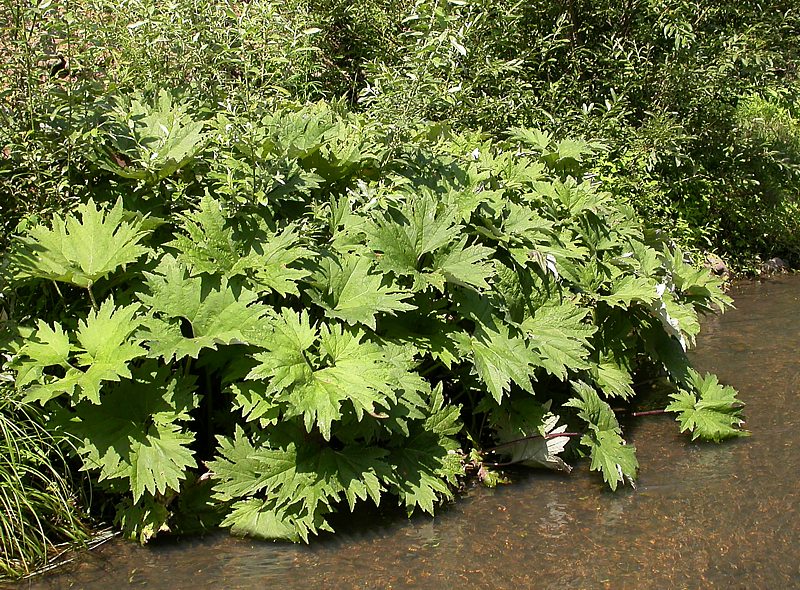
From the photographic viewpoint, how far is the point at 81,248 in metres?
3.77

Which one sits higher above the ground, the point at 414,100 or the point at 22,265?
the point at 414,100

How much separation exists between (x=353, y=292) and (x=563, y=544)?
1.40 metres

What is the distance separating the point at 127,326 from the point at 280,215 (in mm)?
964

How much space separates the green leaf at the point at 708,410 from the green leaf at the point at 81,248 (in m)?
2.86

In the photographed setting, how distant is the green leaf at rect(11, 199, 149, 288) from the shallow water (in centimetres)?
114

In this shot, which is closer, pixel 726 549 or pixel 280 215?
pixel 726 549

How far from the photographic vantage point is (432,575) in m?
3.57

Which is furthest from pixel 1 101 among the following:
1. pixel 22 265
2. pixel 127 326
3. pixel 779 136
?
pixel 779 136

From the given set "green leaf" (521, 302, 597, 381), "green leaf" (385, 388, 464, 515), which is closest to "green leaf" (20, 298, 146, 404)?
"green leaf" (385, 388, 464, 515)

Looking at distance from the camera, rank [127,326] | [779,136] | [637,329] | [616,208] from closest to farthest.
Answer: [127,326], [637,329], [616,208], [779,136]

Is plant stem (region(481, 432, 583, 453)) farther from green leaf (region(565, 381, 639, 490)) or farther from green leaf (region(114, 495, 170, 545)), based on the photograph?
green leaf (region(114, 495, 170, 545))

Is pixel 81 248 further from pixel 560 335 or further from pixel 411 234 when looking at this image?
pixel 560 335

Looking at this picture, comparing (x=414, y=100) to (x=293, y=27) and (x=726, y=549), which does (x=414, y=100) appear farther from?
(x=726, y=549)

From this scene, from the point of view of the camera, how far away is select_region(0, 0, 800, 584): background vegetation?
3.63 m
